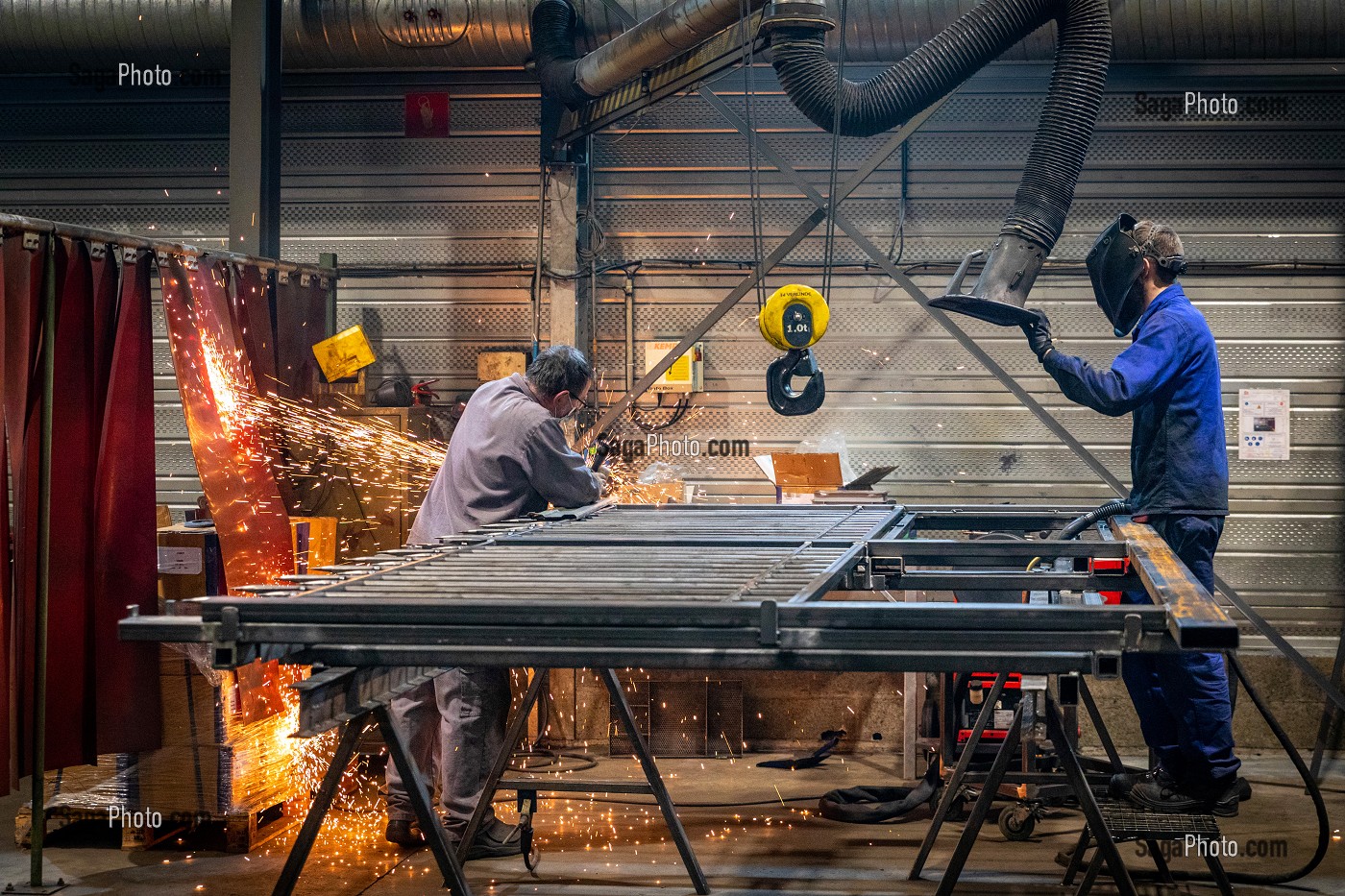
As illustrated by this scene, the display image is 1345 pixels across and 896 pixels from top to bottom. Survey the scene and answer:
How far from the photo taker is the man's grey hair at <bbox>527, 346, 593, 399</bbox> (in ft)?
17.9

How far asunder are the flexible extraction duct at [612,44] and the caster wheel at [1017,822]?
4003mm

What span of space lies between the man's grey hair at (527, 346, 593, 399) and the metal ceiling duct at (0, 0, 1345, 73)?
283 cm

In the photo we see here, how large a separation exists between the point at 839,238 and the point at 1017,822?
4.04 m

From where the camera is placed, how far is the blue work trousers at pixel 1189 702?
437cm

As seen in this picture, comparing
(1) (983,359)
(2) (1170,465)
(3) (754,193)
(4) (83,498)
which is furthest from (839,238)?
(4) (83,498)

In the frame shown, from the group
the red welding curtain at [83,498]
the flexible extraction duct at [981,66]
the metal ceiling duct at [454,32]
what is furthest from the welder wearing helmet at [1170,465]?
the red welding curtain at [83,498]

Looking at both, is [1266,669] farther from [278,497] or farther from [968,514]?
[278,497]

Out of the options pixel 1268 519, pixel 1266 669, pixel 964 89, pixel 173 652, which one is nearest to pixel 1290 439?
pixel 1268 519

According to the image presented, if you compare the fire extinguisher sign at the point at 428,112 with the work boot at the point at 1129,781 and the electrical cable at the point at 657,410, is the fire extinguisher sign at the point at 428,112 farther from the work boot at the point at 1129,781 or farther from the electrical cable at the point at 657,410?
the work boot at the point at 1129,781

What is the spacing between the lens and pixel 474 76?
27.4 feet

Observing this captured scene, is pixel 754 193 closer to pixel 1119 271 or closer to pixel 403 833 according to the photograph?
pixel 1119 271

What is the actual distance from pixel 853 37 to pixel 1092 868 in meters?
4.81

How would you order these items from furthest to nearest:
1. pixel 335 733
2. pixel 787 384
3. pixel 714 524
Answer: pixel 335 733
pixel 787 384
pixel 714 524

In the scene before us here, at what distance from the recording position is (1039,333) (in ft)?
16.1
